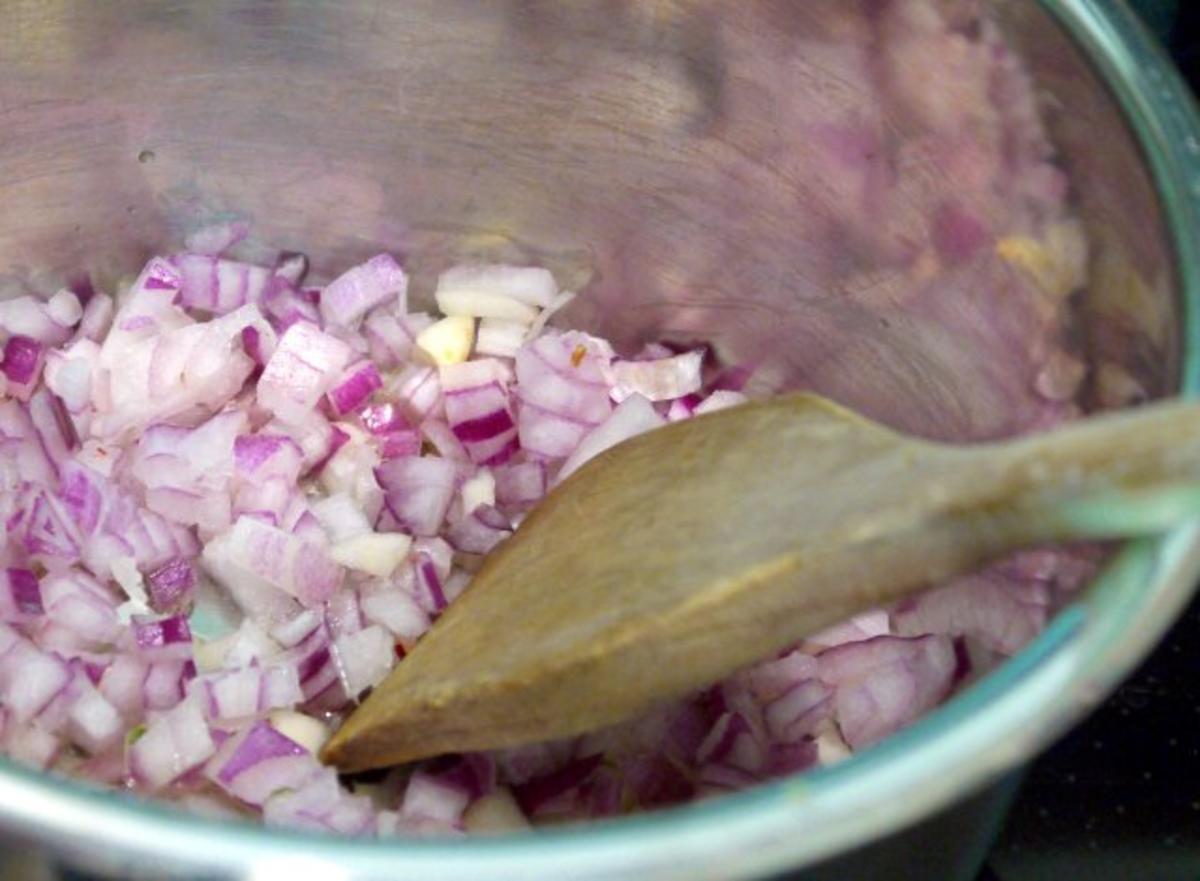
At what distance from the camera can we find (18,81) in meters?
1.34

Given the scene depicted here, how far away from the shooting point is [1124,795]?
4.19ft

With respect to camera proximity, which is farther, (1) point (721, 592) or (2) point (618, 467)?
(2) point (618, 467)

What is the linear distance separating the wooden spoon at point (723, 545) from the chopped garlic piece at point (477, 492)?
7.5 inches

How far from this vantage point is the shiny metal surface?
107 cm

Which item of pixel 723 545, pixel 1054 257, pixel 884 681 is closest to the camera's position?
pixel 723 545

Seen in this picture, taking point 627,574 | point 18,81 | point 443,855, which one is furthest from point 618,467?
point 18,81

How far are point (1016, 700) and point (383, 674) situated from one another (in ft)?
2.03

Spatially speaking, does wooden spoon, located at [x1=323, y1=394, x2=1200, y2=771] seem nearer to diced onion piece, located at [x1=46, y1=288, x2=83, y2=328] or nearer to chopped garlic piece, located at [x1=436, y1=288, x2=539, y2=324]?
chopped garlic piece, located at [x1=436, y1=288, x2=539, y2=324]

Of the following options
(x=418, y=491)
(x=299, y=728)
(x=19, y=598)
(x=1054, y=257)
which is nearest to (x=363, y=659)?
(x=299, y=728)

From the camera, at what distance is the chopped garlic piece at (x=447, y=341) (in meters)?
1.47

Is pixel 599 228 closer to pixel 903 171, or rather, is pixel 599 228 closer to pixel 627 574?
pixel 903 171

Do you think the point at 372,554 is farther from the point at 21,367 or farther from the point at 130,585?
the point at 21,367

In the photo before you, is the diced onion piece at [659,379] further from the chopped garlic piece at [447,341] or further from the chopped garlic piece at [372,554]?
the chopped garlic piece at [372,554]

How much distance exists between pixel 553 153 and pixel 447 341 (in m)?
0.20
